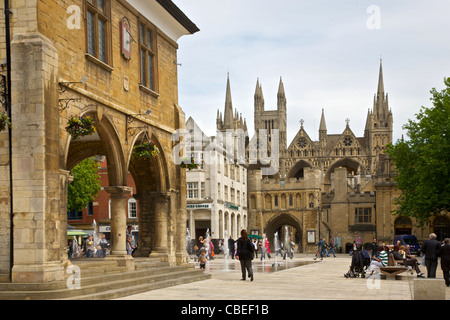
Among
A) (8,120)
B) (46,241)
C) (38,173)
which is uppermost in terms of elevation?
(8,120)

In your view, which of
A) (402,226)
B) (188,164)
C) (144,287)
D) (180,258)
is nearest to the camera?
(144,287)

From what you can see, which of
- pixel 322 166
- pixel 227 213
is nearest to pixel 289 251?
pixel 227 213

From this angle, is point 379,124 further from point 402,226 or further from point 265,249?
point 265,249

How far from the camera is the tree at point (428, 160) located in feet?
131

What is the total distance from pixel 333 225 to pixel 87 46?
61089 millimetres

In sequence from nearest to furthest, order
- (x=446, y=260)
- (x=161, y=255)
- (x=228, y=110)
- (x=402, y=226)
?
(x=446, y=260), (x=161, y=255), (x=402, y=226), (x=228, y=110)

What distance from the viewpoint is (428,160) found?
131 ft

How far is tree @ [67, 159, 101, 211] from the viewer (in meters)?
44.7

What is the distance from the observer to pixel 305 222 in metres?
77.9

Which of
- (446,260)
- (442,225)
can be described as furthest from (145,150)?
(442,225)

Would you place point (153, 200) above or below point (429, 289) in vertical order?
above

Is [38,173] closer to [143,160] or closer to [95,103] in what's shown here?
[95,103]

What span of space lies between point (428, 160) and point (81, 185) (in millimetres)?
22434

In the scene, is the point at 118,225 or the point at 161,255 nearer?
the point at 118,225
